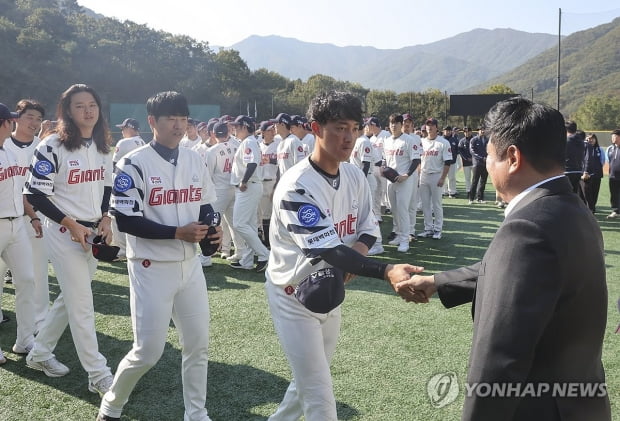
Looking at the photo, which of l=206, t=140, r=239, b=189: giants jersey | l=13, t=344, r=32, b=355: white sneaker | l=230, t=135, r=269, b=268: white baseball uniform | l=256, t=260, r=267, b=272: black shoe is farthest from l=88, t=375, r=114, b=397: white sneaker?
l=206, t=140, r=239, b=189: giants jersey

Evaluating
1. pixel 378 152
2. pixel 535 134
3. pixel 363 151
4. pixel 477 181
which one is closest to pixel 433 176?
pixel 378 152

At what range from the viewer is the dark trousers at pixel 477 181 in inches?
632

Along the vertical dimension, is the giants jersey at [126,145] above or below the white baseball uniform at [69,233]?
above

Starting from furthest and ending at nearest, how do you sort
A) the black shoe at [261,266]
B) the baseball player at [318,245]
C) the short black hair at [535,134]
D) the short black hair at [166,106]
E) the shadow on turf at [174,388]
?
1. the black shoe at [261,266]
2. the shadow on turf at [174,388]
3. the short black hair at [166,106]
4. the baseball player at [318,245]
5. the short black hair at [535,134]

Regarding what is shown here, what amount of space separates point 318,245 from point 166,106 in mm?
1661

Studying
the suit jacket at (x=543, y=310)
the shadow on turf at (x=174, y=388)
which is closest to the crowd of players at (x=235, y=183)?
the shadow on turf at (x=174, y=388)

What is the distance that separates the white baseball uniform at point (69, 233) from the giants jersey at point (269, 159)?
5780 mm

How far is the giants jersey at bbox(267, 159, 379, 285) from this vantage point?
2.73m

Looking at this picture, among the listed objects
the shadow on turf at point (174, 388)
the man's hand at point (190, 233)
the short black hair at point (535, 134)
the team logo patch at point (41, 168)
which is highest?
the short black hair at point (535, 134)

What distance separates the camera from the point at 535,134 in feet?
5.75

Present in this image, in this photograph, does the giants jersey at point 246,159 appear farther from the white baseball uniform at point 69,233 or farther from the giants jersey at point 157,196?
the giants jersey at point 157,196

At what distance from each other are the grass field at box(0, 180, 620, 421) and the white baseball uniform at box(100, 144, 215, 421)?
519mm

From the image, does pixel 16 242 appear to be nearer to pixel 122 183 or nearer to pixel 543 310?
pixel 122 183

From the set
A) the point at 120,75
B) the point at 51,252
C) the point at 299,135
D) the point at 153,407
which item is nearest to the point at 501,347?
the point at 153,407
